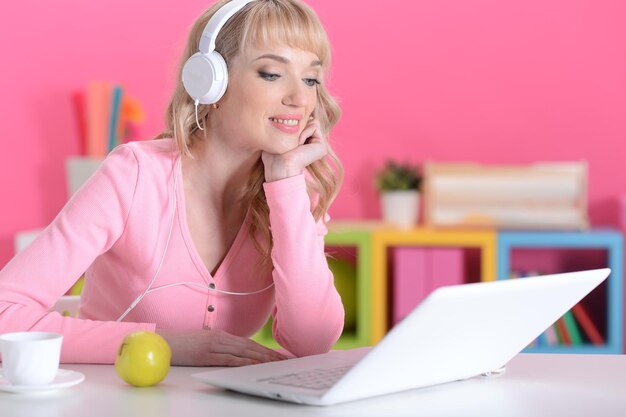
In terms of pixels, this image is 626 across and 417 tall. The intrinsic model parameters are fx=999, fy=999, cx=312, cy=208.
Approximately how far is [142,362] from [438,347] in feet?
1.25

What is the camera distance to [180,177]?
1844 mm

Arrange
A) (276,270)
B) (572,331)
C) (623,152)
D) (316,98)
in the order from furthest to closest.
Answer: (623,152) < (572,331) < (316,98) < (276,270)

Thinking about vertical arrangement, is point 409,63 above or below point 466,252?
above

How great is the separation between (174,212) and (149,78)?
2377 mm

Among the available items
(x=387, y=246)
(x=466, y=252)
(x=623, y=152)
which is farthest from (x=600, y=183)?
(x=387, y=246)

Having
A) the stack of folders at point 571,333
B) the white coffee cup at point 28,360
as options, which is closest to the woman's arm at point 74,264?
the white coffee cup at point 28,360

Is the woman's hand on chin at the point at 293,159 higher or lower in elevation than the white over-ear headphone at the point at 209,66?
lower

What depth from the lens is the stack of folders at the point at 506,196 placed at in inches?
145

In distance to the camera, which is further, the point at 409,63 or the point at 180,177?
the point at 409,63

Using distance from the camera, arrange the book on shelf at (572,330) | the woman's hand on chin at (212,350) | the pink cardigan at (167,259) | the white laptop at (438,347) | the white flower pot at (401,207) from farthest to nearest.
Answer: the white flower pot at (401,207)
the book on shelf at (572,330)
the pink cardigan at (167,259)
the woman's hand on chin at (212,350)
the white laptop at (438,347)

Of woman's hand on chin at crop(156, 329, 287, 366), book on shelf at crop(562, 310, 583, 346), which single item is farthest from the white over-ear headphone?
book on shelf at crop(562, 310, 583, 346)

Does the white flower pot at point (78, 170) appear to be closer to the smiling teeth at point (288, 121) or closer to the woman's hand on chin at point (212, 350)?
the smiling teeth at point (288, 121)

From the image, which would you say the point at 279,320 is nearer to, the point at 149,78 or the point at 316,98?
the point at 316,98

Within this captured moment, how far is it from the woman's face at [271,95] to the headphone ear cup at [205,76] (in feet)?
0.14
